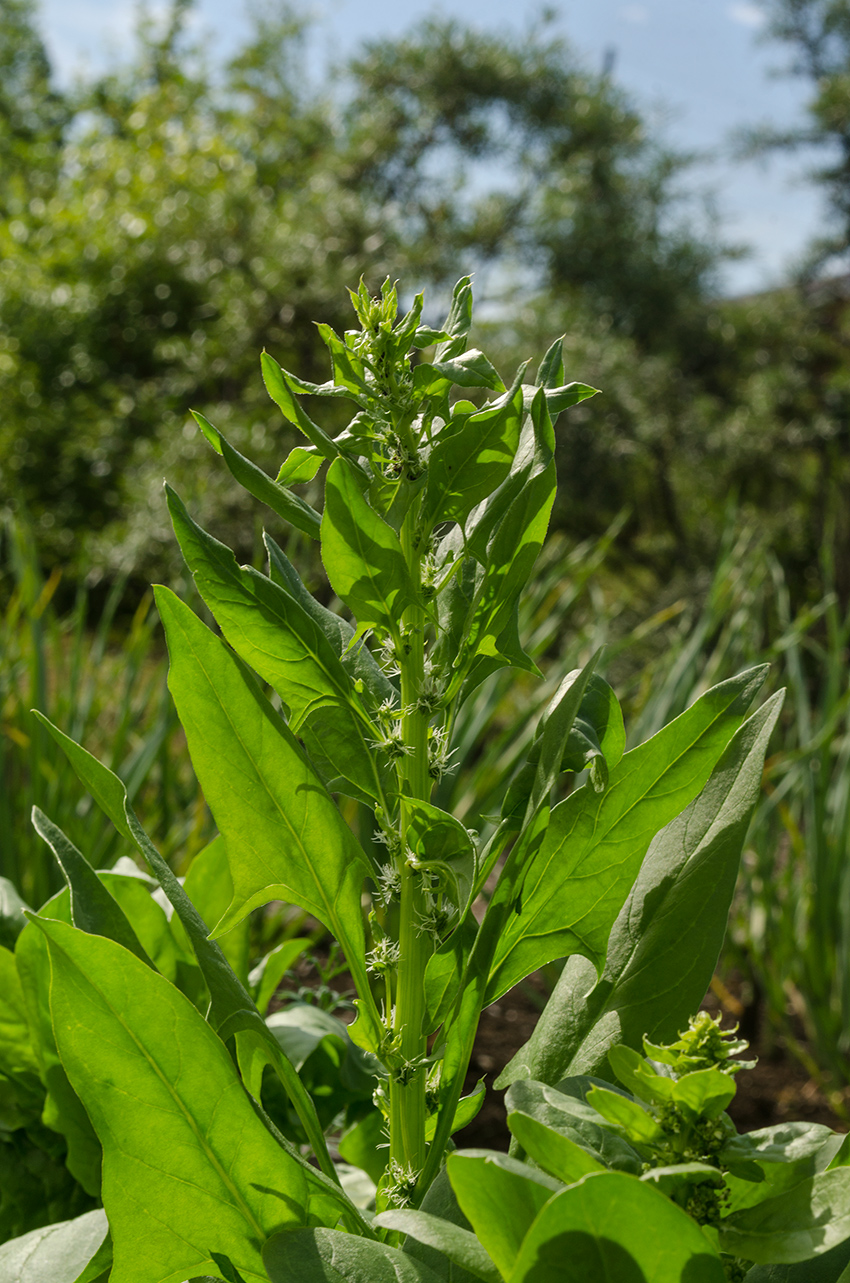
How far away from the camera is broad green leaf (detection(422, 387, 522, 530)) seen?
39cm

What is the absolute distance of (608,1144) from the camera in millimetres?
330

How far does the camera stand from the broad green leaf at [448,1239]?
31 centimetres

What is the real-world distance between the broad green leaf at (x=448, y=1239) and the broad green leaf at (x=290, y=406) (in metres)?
0.27

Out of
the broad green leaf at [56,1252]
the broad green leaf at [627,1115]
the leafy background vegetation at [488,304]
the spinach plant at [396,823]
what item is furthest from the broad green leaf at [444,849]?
the leafy background vegetation at [488,304]

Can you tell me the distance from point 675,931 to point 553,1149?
15cm

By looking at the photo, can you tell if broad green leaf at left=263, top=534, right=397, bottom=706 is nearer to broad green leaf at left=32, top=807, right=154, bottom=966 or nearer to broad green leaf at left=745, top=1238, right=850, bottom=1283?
broad green leaf at left=32, top=807, right=154, bottom=966

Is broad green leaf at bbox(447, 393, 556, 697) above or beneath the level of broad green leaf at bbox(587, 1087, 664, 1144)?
above

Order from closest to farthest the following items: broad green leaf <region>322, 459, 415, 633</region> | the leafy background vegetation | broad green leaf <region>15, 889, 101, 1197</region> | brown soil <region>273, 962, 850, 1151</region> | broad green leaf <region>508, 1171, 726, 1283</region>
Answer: broad green leaf <region>508, 1171, 726, 1283</region>
broad green leaf <region>322, 459, 415, 633</region>
broad green leaf <region>15, 889, 101, 1197</region>
brown soil <region>273, 962, 850, 1151</region>
the leafy background vegetation

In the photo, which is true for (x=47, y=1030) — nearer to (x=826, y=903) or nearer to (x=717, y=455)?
(x=826, y=903)

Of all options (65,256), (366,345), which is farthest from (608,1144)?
(65,256)

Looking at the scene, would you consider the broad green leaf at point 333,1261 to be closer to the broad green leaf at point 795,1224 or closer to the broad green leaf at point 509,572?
the broad green leaf at point 795,1224

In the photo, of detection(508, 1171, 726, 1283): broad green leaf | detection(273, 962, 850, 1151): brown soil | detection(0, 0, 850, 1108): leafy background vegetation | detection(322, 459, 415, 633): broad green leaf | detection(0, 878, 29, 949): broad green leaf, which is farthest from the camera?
detection(0, 0, 850, 1108): leafy background vegetation

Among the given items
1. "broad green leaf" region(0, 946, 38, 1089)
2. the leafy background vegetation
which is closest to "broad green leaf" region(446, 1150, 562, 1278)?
"broad green leaf" region(0, 946, 38, 1089)

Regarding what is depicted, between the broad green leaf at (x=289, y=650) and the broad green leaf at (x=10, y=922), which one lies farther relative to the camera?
the broad green leaf at (x=10, y=922)
